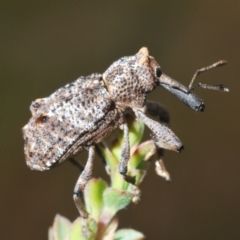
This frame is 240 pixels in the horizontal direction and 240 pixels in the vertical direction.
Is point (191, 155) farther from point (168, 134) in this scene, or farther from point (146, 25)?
point (168, 134)

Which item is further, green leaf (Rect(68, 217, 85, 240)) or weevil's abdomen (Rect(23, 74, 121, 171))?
weevil's abdomen (Rect(23, 74, 121, 171))

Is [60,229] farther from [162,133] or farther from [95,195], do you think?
[162,133]

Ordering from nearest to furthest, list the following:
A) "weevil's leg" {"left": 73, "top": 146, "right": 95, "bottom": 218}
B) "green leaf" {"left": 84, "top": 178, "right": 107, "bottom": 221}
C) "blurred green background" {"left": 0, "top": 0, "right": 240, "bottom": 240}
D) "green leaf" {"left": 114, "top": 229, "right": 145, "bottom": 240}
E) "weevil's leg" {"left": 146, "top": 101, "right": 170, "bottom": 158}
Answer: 1. "green leaf" {"left": 114, "top": 229, "right": 145, "bottom": 240}
2. "green leaf" {"left": 84, "top": 178, "right": 107, "bottom": 221}
3. "weevil's leg" {"left": 73, "top": 146, "right": 95, "bottom": 218}
4. "weevil's leg" {"left": 146, "top": 101, "right": 170, "bottom": 158}
5. "blurred green background" {"left": 0, "top": 0, "right": 240, "bottom": 240}

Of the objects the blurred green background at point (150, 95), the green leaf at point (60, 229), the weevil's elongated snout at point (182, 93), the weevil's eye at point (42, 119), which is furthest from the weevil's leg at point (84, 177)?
the blurred green background at point (150, 95)

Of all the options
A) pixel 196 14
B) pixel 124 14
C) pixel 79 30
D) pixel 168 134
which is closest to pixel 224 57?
pixel 196 14

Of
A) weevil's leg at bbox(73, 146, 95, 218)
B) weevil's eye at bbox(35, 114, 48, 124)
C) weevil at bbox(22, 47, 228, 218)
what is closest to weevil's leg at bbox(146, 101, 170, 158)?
weevil at bbox(22, 47, 228, 218)

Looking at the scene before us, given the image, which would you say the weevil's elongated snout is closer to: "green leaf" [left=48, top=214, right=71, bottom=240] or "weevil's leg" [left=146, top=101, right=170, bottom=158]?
"weevil's leg" [left=146, top=101, right=170, bottom=158]
